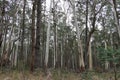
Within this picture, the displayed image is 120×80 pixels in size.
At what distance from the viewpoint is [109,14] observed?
3291 cm

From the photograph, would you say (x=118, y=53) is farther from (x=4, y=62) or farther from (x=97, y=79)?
(x=4, y=62)

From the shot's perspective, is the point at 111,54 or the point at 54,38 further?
the point at 54,38


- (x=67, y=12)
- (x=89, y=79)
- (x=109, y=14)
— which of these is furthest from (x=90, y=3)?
(x=89, y=79)

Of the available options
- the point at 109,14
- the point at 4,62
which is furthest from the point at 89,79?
the point at 109,14

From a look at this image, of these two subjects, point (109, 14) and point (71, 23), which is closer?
point (109, 14)

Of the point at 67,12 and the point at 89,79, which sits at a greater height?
the point at 67,12

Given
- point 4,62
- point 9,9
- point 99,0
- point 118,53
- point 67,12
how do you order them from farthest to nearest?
point 67,12 < point 9,9 < point 99,0 < point 4,62 < point 118,53

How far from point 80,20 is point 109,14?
5139mm

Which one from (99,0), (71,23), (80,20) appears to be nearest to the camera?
(99,0)

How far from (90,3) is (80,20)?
782cm

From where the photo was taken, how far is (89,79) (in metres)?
11.2

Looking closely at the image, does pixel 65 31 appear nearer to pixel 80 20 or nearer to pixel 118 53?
pixel 80 20

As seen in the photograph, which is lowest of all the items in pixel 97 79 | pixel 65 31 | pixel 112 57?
pixel 97 79

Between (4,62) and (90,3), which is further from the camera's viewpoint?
(90,3)
